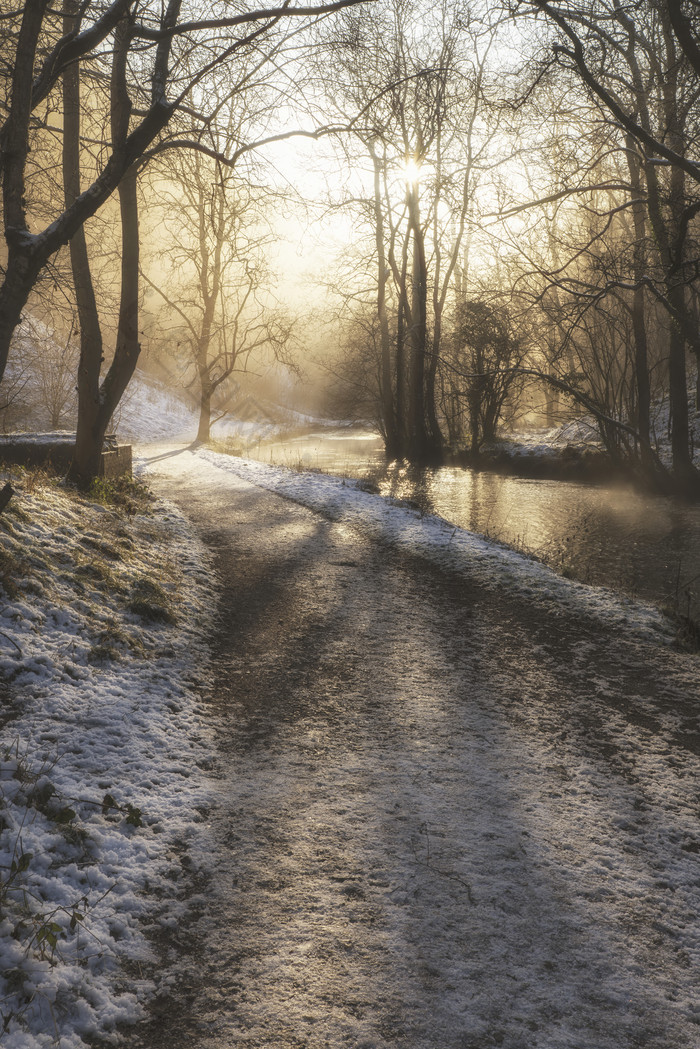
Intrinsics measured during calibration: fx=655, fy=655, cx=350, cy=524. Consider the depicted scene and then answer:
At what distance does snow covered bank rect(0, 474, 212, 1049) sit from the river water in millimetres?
5606

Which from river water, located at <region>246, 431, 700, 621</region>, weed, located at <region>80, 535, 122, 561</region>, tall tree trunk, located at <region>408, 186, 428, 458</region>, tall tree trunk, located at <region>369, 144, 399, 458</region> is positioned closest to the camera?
weed, located at <region>80, 535, 122, 561</region>

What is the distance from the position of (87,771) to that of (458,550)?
6416 millimetres

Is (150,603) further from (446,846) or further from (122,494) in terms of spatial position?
(122,494)

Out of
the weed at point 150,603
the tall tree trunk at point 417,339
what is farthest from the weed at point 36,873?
the tall tree trunk at point 417,339

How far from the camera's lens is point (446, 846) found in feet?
11.1

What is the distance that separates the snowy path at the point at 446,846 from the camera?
8.27ft

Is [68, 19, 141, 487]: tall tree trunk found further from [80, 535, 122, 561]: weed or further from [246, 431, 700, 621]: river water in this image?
[246, 431, 700, 621]: river water

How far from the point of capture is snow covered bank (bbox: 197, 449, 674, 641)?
6.89 m

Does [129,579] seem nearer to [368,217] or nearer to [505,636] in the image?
[505,636]

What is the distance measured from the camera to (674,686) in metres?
5.32

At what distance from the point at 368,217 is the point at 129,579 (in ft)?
59.5

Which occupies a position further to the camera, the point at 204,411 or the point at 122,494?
the point at 204,411

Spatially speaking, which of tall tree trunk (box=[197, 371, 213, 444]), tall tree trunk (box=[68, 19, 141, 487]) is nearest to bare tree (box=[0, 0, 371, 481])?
tall tree trunk (box=[68, 19, 141, 487])

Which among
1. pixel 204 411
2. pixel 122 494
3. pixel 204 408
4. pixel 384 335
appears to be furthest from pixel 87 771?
pixel 204 411
